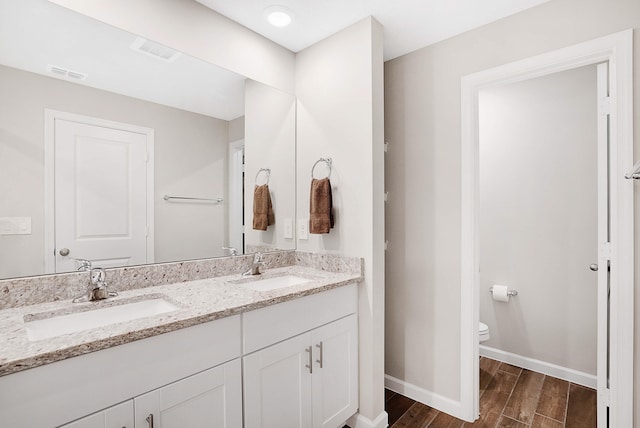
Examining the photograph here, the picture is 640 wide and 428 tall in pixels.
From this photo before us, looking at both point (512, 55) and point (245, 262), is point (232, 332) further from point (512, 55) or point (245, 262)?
point (512, 55)

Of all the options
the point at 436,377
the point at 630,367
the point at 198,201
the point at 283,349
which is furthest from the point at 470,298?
the point at 198,201

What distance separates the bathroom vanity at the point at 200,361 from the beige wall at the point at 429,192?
54 cm

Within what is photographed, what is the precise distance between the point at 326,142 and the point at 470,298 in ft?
4.23

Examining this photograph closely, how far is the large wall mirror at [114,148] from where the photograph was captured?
131 centimetres

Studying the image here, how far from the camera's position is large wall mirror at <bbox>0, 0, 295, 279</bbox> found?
1.31 metres

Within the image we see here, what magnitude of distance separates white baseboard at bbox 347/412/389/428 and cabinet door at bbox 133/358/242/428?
0.89 meters

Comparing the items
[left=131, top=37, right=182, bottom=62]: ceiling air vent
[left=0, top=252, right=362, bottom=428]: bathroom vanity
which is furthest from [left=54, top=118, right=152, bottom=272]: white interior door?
[left=131, top=37, right=182, bottom=62]: ceiling air vent

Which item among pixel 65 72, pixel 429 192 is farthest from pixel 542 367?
pixel 65 72

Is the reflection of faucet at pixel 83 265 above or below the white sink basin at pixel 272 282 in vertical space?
above

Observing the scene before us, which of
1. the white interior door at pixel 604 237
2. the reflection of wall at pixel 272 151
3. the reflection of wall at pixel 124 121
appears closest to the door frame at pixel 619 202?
the white interior door at pixel 604 237

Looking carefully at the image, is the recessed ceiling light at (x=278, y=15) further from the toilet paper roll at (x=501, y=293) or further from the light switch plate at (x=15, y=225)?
the toilet paper roll at (x=501, y=293)

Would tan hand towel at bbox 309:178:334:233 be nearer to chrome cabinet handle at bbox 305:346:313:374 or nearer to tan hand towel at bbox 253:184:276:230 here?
tan hand towel at bbox 253:184:276:230

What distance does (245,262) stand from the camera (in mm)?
2090

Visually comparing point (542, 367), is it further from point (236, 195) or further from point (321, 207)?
point (236, 195)
